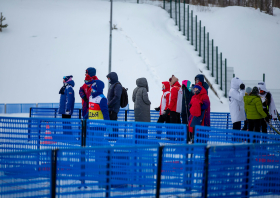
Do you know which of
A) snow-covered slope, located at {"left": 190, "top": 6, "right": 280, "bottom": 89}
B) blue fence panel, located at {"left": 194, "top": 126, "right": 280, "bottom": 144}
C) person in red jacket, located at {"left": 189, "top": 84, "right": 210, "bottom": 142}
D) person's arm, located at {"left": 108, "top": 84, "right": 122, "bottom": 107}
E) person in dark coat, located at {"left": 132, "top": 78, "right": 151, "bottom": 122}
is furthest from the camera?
snow-covered slope, located at {"left": 190, "top": 6, "right": 280, "bottom": 89}

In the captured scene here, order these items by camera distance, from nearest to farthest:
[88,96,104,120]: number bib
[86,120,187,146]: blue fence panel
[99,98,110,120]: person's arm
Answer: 1. [86,120,187,146]: blue fence panel
2. [99,98,110,120]: person's arm
3. [88,96,104,120]: number bib

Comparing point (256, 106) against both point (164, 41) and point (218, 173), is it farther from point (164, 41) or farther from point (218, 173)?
point (164, 41)

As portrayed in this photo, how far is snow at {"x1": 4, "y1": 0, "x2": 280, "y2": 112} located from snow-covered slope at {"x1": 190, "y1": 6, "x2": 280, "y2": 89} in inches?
4.5

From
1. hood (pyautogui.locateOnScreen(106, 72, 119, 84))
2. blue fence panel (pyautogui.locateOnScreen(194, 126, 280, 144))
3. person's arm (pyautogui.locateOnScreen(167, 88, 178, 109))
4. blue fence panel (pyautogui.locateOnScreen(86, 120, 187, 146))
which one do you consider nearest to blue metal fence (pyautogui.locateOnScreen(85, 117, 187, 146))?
blue fence panel (pyautogui.locateOnScreen(86, 120, 187, 146))

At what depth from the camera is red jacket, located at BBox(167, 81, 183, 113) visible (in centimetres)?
993

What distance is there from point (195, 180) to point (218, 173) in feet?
1.14

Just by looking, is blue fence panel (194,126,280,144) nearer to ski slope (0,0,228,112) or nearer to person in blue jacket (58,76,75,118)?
person in blue jacket (58,76,75,118)

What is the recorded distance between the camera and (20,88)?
Answer: 86.3 feet

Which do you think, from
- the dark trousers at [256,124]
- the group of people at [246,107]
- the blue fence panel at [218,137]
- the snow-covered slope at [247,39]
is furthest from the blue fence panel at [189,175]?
the snow-covered slope at [247,39]

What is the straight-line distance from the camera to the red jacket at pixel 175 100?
993 centimetres

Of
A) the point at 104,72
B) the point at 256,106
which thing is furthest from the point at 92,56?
the point at 256,106

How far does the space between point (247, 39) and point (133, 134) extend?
29907 mm

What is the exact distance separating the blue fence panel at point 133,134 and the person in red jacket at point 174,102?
3.58 metres

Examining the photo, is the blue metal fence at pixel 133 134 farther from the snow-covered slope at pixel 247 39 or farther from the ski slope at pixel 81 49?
the snow-covered slope at pixel 247 39
